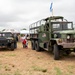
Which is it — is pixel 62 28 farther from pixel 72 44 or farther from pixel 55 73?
pixel 55 73

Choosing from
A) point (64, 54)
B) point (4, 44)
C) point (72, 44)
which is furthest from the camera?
point (4, 44)

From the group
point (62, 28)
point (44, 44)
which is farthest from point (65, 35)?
point (44, 44)

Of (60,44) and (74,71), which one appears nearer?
(74,71)

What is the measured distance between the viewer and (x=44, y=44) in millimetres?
13648

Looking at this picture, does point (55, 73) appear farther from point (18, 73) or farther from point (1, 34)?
point (1, 34)

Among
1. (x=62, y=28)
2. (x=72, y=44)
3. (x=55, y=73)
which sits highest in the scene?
(x=62, y=28)

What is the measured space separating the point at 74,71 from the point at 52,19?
565 centimetres

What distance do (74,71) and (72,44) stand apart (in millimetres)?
2784

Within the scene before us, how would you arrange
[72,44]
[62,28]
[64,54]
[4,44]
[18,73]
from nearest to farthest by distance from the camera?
[18,73], [72,44], [62,28], [64,54], [4,44]

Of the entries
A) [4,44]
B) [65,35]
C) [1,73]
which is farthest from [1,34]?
[1,73]

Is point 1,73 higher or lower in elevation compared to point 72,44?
lower

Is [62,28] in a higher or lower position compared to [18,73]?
higher

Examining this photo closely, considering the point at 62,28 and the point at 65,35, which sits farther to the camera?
the point at 62,28

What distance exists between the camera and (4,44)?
16828 mm
